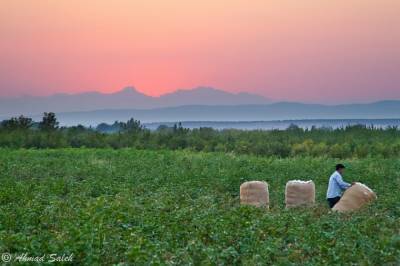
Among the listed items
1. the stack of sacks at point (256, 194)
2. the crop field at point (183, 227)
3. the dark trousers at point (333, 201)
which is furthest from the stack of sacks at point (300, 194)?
the stack of sacks at point (256, 194)

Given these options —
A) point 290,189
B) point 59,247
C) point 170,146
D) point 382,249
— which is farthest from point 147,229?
point 170,146

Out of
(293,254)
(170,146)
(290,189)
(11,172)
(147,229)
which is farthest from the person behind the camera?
(170,146)

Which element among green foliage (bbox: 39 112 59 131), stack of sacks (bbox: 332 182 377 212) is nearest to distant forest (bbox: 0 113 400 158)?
green foliage (bbox: 39 112 59 131)

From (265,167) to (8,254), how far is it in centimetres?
1654

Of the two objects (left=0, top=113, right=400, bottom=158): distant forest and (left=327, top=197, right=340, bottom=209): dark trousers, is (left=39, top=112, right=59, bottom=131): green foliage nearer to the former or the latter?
(left=0, top=113, right=400, bottom=158): distant forest

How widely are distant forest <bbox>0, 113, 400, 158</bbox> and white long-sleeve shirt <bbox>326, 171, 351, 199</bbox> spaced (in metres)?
21.1

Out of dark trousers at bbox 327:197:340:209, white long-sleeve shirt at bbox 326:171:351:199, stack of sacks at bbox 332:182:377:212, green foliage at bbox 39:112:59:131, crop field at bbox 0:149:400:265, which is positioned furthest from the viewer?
green foliage at bbox 39:112:59:131

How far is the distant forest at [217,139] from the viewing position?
38.3m

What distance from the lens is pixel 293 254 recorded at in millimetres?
8398

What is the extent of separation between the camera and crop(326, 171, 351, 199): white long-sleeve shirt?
14445 mm

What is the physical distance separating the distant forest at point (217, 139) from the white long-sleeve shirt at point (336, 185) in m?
21.1

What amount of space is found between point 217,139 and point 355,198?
33865mm

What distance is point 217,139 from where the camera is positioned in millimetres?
47750

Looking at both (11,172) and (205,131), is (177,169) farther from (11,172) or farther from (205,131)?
(205,131)
